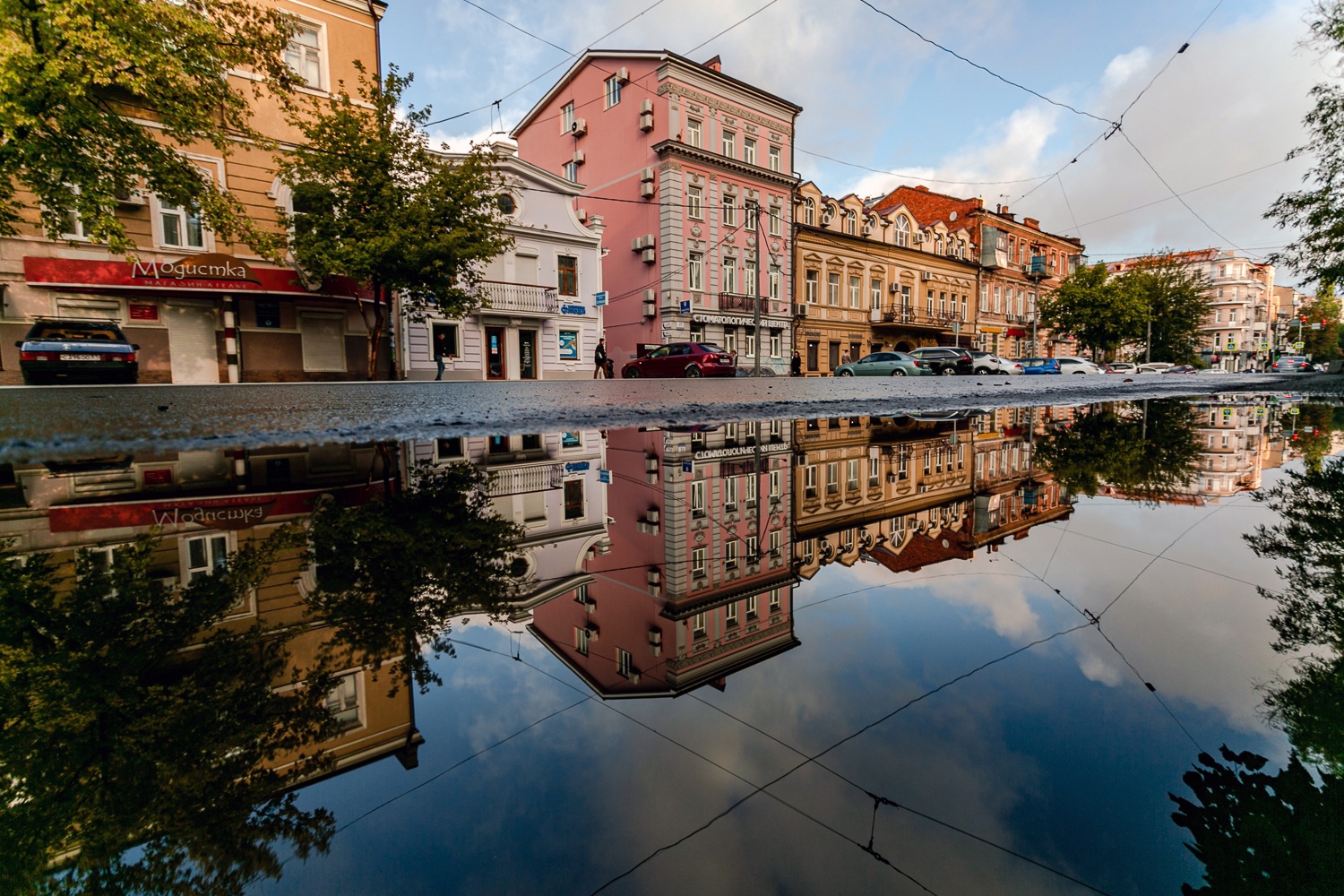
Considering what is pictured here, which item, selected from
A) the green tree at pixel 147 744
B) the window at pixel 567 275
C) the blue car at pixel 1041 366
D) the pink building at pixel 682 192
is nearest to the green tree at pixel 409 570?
the green tree at pixel 147 744

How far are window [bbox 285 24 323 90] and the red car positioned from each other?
14.6m

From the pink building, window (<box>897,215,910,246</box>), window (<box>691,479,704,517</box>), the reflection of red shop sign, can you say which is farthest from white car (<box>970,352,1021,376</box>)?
the reflection of red shop sign

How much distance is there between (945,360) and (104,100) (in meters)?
32.5

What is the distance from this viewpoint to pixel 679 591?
1.82 meters

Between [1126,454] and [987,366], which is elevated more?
[987,366]

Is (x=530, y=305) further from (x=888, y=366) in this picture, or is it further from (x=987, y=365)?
(x=987, y=365)

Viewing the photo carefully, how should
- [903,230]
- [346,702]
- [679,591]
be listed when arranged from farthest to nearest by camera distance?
[903,230] → [679,591] → [346,702]

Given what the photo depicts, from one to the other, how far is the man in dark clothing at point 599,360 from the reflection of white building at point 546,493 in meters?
20.5

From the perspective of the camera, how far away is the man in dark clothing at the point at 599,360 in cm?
2597

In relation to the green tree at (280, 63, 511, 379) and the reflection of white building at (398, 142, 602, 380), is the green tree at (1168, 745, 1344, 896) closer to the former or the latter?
the green tree at (280, 63, 511, 379)

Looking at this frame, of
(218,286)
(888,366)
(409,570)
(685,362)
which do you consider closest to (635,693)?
(409,570)

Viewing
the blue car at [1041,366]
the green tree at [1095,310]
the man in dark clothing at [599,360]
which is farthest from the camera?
the green tree at [1095,310]

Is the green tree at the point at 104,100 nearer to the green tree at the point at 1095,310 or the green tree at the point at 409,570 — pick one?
the green tree at the point at 409,570

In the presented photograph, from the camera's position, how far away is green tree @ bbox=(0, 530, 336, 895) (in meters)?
0.80
